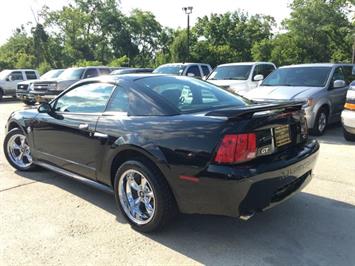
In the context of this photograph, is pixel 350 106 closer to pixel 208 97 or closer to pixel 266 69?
pixel 208 97

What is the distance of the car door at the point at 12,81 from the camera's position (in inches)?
822

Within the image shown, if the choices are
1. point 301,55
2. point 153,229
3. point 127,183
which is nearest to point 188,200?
point 153,229

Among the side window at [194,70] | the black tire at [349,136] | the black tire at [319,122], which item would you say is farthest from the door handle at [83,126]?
the side window at [194,70]

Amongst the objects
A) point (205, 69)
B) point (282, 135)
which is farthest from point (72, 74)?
point (282, 135)

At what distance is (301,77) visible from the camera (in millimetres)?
A: 9352

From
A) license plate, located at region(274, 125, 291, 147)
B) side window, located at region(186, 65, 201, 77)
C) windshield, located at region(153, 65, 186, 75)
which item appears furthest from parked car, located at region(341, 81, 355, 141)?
side window, located at region(186, 65, 201, 77)

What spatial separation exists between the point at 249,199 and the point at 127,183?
1335 mm

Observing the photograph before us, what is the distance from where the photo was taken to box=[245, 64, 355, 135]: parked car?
8.45m

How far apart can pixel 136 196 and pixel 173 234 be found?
529mm

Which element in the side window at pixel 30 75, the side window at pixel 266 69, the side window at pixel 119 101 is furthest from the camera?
the side window at pixel 30 75

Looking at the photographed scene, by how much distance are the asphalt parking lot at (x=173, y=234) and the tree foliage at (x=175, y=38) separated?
24.5 m

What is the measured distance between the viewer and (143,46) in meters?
65.9

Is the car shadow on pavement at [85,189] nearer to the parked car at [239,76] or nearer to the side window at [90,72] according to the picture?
the parked car at [239,76]

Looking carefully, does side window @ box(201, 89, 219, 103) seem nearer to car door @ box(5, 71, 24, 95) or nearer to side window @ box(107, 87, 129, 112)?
side window @ box(107, 87, 129, 112)
